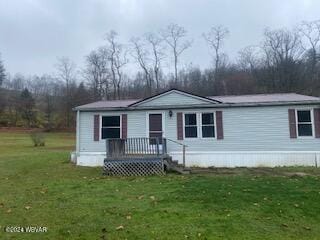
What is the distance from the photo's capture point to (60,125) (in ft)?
197

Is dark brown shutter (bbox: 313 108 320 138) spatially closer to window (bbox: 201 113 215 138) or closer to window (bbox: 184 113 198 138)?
window (bbox: 201 113 215 138)

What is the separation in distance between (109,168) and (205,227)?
27.6 ft

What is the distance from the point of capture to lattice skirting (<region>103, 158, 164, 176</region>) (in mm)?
14141

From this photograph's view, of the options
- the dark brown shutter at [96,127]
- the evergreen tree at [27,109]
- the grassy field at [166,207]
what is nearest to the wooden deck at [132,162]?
the grassy field at [166,207]

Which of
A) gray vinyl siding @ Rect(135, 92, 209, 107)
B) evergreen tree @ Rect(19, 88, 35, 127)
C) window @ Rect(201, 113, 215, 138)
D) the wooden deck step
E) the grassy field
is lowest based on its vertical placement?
the grassy field

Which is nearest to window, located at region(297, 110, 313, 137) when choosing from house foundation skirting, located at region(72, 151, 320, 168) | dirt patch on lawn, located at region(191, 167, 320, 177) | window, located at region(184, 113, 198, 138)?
house foundation skirting, located at region(72, 151, 320, 168)

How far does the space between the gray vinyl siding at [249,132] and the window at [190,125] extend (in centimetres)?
24

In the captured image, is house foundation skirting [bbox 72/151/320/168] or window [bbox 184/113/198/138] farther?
window [bbox 184/113/198/138]

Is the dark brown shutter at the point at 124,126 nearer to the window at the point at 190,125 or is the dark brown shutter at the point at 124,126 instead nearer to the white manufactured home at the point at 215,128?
the white manufactured home at the point at 215,128

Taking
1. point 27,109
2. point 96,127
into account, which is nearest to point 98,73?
point 27,109

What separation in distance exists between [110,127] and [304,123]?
9115mm

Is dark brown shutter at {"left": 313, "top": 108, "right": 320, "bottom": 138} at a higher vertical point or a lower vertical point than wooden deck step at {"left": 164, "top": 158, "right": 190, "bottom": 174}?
higher

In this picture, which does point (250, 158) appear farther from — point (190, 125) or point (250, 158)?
point (190, 125)

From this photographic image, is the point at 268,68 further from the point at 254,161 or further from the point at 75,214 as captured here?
the point at 75,214
